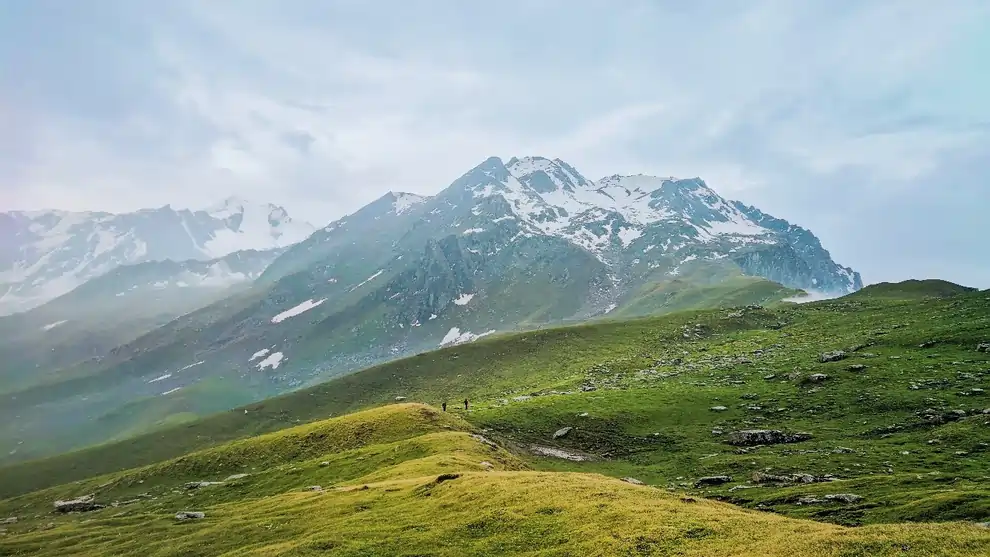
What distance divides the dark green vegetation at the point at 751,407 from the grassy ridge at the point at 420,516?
791cm

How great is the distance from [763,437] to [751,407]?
13.0 meters

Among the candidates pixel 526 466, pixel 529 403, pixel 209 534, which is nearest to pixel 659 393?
pixel 529 403

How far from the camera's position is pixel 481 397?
11556cm

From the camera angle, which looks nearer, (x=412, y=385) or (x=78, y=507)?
(x=78, y=507)

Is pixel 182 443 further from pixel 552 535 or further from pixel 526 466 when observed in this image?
pixel 552 535

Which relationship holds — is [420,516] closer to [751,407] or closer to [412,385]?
[751,407]

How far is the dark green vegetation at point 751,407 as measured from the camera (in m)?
39.7

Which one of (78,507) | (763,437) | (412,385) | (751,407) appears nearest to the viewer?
(763,437)

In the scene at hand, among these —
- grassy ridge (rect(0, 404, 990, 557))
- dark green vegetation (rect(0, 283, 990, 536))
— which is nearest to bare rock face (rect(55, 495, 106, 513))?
grassy ridge (rect(0, 404, 990, 557))

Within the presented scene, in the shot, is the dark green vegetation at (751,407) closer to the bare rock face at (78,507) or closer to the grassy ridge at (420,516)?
the grassy ridge at (420,516)

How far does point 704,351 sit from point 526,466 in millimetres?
67587

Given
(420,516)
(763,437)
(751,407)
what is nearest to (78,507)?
(420,516)

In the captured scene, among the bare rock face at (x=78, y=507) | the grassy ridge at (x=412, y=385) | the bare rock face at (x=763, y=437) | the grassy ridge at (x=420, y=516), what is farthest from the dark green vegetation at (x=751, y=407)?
the bare rock face at (x=78, y=507)

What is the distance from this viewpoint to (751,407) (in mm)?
69500
